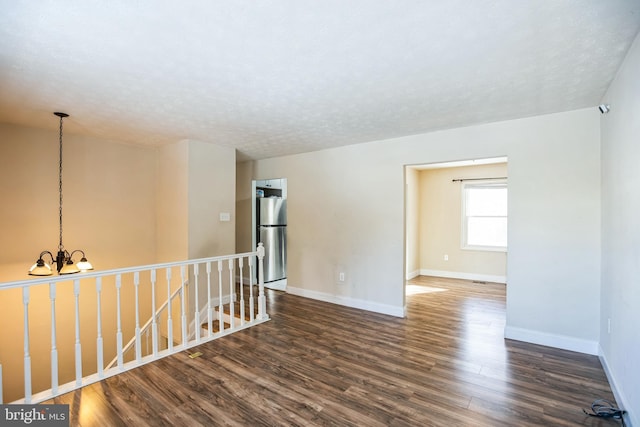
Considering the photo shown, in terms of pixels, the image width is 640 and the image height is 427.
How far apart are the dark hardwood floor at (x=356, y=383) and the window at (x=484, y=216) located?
2.86 meters

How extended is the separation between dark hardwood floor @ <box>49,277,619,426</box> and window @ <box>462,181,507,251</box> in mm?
2857

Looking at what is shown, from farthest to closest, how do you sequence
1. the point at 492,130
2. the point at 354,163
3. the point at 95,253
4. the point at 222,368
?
the point at 354,163, the point at 95,253, the point at 492,130, the point at 222,368

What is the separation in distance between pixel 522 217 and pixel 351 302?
2.47 metres

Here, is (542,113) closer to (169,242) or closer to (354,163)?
(354,163)

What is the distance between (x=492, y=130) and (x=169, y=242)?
454 cm

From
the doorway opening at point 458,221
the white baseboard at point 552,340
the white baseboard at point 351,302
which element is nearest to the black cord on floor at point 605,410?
the white baseboard at point 552,340

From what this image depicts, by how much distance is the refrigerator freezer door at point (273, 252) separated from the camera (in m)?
5.98

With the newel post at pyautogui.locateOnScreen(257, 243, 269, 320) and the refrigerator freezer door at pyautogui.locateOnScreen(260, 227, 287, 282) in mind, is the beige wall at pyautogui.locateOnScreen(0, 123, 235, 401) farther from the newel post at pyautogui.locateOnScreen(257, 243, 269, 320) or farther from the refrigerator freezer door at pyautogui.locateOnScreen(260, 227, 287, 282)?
the refrigerator freezer door at pyautogui.locateOnScreen(260, 227, 287, 282)

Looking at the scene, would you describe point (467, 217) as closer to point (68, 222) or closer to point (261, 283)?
point (261, 283)

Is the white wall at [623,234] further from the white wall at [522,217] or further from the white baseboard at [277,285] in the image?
the white baseboard at [277,285]

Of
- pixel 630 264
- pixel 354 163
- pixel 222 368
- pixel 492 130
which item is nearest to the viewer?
pixel 630 264

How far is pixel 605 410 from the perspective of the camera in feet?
6.74

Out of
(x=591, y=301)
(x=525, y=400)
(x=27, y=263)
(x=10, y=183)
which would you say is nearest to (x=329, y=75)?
(x=525, y=400)

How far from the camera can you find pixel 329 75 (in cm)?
224
